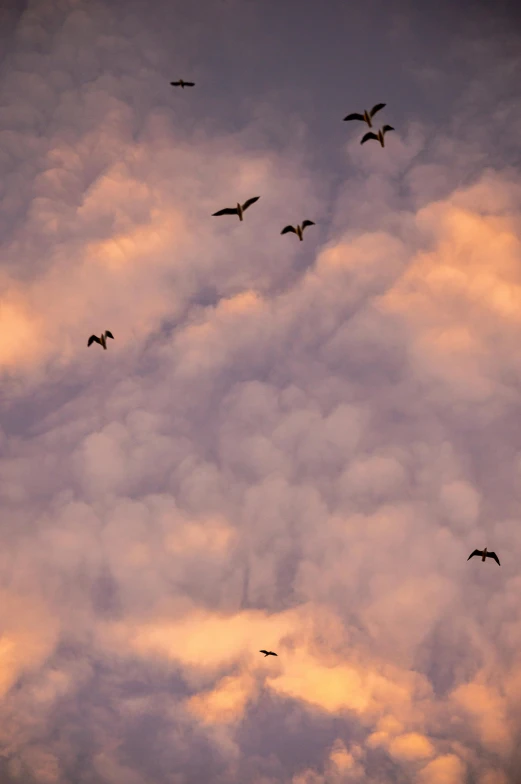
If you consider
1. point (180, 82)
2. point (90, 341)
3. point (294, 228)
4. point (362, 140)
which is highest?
point (180, 82)

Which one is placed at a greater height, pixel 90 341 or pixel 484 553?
pixel 90 341

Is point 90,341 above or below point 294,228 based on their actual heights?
below

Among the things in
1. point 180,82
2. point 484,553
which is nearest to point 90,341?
point 180,82

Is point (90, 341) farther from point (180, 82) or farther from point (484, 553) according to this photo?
point (484, 553)

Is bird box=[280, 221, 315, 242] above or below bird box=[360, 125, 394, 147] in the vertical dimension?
below

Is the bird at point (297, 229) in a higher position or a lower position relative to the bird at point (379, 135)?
lower

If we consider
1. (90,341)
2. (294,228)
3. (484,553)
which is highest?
(294,228)

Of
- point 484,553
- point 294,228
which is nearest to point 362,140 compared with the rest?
point 294,228

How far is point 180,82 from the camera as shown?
118 metres

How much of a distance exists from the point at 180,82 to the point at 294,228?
3419cm

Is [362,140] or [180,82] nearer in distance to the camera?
[362,140]

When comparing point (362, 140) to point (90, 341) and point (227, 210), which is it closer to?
point (227, 210)

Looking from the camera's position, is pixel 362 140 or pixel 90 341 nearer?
pixel 362 140

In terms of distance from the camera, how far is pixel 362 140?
335ft
